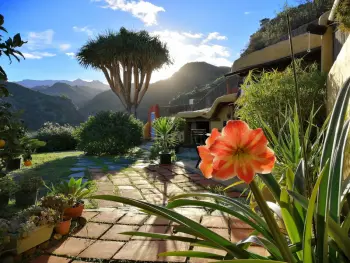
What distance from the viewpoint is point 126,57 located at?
17922mm

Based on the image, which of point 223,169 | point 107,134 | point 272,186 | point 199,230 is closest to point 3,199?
point 199,230

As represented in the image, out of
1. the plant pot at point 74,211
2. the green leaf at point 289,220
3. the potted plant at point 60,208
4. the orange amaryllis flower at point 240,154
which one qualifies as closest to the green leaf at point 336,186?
the green leaf at point 289,220

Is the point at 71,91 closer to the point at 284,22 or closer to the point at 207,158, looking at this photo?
the point at 284,22

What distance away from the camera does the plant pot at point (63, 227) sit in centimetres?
268

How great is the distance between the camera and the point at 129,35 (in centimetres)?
1816

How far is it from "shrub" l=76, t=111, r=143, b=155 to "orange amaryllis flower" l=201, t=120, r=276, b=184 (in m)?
9.92

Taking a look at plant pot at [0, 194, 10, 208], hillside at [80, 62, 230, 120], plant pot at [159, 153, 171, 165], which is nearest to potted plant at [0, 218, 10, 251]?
plant pot at [0, 194, 10, 208]

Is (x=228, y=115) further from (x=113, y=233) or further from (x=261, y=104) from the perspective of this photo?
(x=113, y=233)

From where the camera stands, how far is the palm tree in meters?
17.7

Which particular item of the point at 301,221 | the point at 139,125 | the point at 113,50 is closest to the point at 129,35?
the point at 113,50

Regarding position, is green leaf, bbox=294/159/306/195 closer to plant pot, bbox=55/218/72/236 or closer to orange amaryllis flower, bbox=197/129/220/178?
orange amaryllis flower, bbox=197/129/220/178

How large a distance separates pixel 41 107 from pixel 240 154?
52475 millimetres

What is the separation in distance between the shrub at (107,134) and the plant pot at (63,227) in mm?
7721

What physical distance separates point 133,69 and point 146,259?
57.7ft
